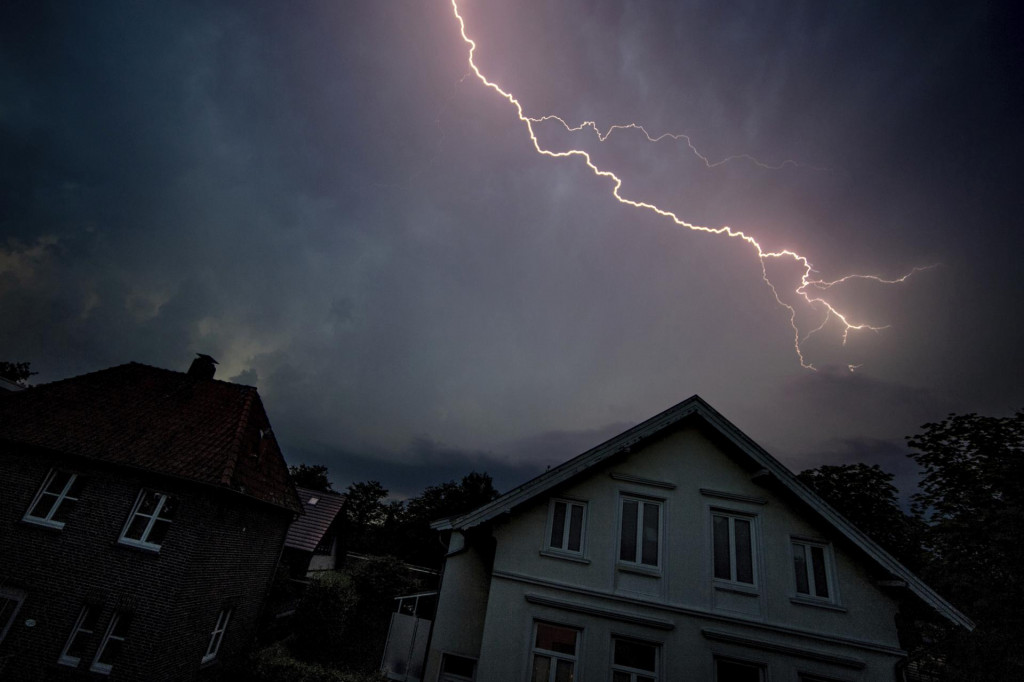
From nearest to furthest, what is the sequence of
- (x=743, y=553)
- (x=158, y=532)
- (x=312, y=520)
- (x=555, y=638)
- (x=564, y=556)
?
(x=555, y=638), (x=564, y=556), (x=743, y=553), (x=158, y=532), (x=312, y=520)

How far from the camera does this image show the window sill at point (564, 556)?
34.0 ft

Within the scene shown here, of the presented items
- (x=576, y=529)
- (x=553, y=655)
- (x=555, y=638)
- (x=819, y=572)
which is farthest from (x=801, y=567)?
(x=553, y=655)

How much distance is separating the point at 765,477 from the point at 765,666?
14.2 feet

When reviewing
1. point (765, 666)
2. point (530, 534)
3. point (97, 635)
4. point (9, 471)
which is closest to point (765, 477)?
point (765, 666)

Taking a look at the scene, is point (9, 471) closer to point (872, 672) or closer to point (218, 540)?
point (218, 540)

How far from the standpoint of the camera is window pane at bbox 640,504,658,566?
10.5m

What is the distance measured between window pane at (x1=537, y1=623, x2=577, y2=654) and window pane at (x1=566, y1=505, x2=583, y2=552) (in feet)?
6.04

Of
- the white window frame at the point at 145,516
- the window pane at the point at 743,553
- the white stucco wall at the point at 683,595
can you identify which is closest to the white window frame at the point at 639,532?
the white stucco wall at the point at 683,595

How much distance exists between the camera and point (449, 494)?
230 feet

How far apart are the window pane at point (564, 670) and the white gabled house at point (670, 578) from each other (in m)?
0.03

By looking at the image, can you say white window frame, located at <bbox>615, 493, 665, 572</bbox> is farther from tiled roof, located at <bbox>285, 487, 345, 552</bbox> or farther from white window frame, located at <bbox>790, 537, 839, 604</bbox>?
tiled roof, located at <bbox>285, 487, 345, 552</bbox>

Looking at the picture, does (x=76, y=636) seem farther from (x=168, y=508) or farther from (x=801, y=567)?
(x=801, y=567)

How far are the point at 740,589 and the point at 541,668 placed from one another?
5265mm

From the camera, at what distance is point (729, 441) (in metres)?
11.2
